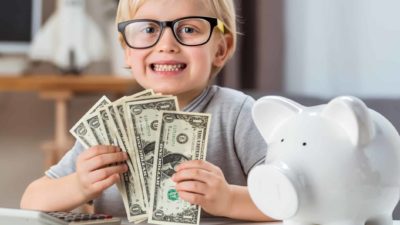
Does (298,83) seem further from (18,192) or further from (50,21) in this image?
(18,192)

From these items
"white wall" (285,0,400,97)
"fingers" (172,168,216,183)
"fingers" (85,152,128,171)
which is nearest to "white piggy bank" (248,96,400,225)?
"fingers" (172,168,216,183)

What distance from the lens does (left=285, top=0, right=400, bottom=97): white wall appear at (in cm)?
272

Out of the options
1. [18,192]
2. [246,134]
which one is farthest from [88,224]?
[18,192]

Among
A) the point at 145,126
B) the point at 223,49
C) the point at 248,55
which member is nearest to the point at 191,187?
the point at 145,126

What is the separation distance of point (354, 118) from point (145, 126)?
0.33 metres

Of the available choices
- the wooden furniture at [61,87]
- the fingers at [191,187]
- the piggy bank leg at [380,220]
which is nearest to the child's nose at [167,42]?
the fingers at [191,187]

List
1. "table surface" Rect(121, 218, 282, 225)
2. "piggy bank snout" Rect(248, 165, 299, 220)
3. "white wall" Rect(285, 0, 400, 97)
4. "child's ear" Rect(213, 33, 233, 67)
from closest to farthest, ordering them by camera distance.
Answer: "piggy bank snout" Rect(248, 165, 299, 220)
"table surface" Rect(121, 218, 282, 225)
"child's ear" Rect(213, 33, 233, 67)
"white wall" Rect(285, 0, 400, 97)

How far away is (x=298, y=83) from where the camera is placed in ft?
10.1

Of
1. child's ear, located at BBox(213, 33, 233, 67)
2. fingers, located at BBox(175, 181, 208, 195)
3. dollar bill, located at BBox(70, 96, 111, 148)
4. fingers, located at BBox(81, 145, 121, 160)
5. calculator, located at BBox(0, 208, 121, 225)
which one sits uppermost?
child's ear, located at BBox(213, 33, 233, 67)

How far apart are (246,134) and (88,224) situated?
1.15 feet

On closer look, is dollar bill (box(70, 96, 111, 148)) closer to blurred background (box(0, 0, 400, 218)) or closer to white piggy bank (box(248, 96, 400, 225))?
white piggy bank (box(248, 96, 400, 225))

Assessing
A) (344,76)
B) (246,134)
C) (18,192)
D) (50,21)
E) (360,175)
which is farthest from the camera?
(18,192)

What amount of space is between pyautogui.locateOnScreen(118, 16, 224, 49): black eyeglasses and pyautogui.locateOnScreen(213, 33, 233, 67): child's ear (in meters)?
0.07

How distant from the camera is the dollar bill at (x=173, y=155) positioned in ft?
3.56
